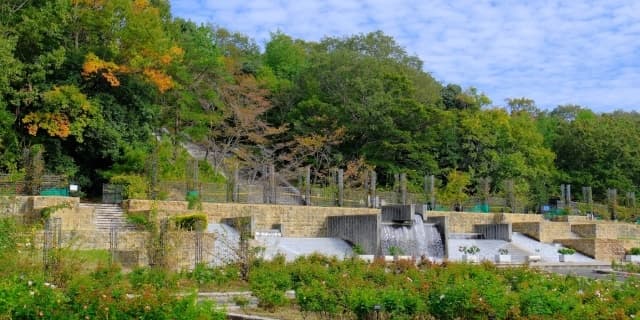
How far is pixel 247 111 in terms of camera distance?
127ft

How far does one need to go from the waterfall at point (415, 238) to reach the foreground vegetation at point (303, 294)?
39.2 feet

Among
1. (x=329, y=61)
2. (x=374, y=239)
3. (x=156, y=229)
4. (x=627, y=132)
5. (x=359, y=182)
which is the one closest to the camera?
(x=156, y=229)

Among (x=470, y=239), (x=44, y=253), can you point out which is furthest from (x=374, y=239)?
(x=44, y=253)

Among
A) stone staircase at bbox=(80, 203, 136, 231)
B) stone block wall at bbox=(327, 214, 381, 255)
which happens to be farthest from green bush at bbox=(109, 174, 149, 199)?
stone block wall at bbox=(327, 214, 381, 255)

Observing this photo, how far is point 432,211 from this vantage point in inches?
1298

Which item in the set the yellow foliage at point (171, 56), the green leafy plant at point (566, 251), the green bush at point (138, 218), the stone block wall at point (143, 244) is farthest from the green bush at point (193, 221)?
the green leafy plant at point (566, 251)

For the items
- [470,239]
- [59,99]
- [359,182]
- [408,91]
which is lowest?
[470,239]

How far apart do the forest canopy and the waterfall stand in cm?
1000

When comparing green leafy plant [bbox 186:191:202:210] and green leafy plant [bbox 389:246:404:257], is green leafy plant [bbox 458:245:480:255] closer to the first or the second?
green leafy plant [bbox 389:246:404:257]

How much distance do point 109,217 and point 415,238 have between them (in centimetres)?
1097

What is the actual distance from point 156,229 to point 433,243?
14.4 metres

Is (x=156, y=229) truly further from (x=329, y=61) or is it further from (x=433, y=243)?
(x=329, y=61)

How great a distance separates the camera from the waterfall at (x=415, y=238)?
25.8 m

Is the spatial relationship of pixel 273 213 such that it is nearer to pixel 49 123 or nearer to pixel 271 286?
pixel 49 123
